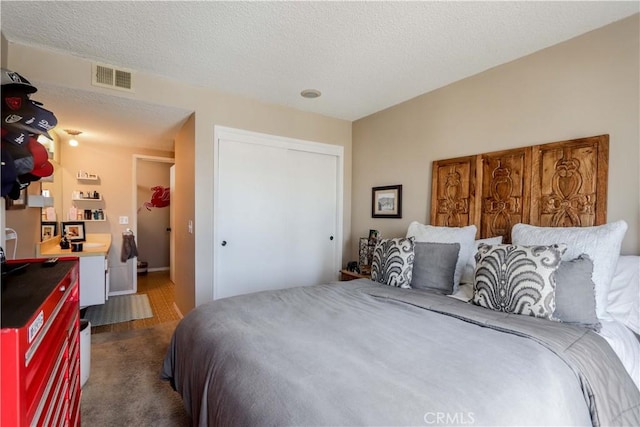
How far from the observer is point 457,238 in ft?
7.66

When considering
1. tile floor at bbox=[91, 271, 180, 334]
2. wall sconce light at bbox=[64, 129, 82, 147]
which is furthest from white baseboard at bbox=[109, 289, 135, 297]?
wall sconce light at bbox=[64, 129, 82, 147]

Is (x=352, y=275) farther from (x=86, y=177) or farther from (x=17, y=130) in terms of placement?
(x=86, y=177)

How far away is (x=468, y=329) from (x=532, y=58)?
2.06 metres

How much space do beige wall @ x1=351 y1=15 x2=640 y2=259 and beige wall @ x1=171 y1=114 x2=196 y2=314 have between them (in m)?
2.02

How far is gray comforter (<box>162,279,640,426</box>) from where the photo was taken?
2.91 feet

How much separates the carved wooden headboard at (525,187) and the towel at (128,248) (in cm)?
416

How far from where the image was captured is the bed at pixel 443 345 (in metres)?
0.92

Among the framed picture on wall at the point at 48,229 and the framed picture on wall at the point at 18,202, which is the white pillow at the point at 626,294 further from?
the framed picture on wall at the point at 48,229

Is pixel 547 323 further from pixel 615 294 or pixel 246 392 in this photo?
pixel 246 392

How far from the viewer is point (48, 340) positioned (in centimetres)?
96

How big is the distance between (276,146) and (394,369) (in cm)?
275

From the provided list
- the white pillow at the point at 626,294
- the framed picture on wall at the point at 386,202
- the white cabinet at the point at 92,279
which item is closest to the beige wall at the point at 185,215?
the white cabinet at the point at 92,279

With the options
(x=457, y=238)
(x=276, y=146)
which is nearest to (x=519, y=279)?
(x=457, y=238)

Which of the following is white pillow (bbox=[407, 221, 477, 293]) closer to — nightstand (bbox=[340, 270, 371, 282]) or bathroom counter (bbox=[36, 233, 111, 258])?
nightstand (bbox=[340, 270, 371, 282])
